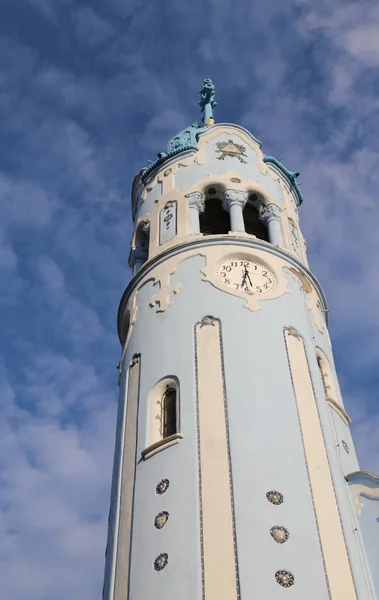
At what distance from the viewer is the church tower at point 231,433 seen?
12.0m

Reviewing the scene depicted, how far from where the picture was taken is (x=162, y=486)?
13367 millimetres

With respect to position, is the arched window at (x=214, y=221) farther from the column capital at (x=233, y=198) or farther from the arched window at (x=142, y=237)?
the arched window at (x=142, y=237)

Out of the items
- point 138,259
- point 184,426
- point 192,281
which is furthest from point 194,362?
point 138,259

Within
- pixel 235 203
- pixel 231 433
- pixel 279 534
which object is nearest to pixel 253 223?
pixel 235 203

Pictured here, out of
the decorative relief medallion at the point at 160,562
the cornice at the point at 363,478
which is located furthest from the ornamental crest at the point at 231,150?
the decorative relief medallion at the point at 160,562

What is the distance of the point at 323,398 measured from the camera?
611 inches

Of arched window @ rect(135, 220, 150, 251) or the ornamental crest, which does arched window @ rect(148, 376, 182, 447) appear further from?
the ornamental crest

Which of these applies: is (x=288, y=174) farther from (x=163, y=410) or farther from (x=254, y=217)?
(x=163, y=410)

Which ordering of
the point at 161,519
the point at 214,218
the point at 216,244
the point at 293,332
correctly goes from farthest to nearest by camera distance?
the point at 214,218 < the point at 216,244 < the point at 293,332 < the point at 161,519

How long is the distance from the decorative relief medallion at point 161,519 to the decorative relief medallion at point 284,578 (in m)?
2.22

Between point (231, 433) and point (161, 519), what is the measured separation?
82.3 inches

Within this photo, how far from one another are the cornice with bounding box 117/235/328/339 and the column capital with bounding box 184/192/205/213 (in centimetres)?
221

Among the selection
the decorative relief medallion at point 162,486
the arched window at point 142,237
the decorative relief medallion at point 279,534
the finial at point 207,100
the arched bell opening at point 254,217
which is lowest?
the decorative relief medallion at point 279,534

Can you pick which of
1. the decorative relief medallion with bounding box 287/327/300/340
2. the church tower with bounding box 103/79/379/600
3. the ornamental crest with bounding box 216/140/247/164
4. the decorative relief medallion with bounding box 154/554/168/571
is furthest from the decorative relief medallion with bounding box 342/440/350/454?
the ornamental crest with bounding box 216/140/247/164
